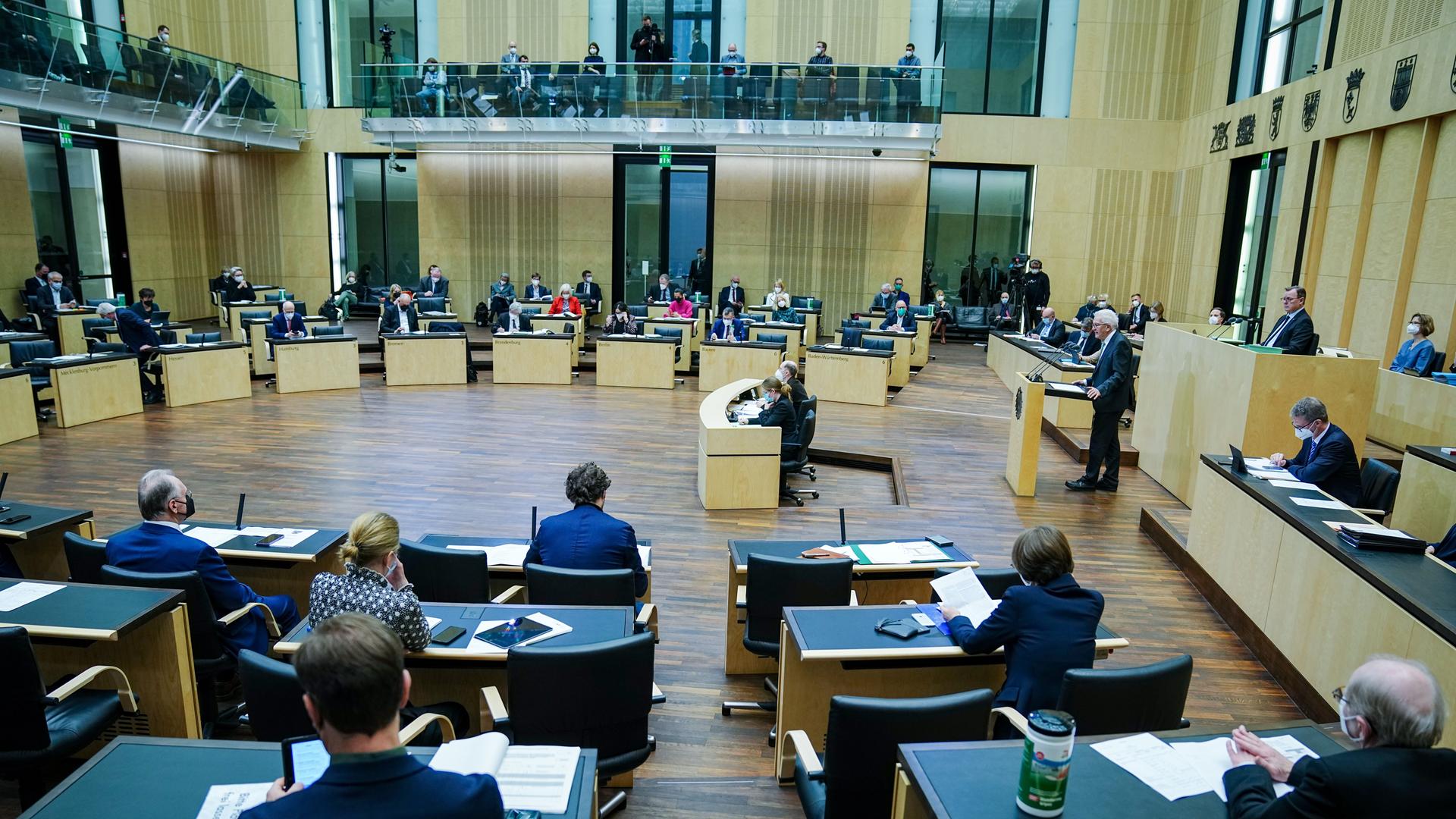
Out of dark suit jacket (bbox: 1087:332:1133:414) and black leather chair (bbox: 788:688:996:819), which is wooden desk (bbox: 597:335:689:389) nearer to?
dark suit jacket (bbox: 1087:332:1133:414)

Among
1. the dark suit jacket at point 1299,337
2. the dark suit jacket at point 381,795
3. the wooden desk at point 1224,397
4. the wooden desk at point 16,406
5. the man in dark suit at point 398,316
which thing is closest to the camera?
the dark suit jacket at point 381,795

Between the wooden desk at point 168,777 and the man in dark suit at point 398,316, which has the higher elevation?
the man in dark suit at point 398,316

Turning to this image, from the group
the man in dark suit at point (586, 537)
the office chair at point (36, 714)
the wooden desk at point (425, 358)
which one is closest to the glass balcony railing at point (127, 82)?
the wooden desk at point (425, 358)

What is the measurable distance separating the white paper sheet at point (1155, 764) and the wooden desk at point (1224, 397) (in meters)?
4.73

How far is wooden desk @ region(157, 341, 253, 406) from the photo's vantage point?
10445 millimetres

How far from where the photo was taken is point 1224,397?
22.0 ft

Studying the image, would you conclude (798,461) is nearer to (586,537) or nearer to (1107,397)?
(1107,397)

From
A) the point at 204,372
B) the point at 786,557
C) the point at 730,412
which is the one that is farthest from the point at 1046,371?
the point at 204,372

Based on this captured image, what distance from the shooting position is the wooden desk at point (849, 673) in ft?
11.1

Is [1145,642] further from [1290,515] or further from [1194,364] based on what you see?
[1194,364]

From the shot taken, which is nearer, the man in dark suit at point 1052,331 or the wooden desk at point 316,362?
the wooden desk at point 316,362

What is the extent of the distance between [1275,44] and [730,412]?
38.0 ft

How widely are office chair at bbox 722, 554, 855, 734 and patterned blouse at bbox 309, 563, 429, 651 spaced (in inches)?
61.6

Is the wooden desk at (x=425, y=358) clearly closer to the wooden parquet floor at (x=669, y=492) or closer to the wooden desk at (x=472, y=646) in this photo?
the wooden parquet floor at (x=669, y=492)
